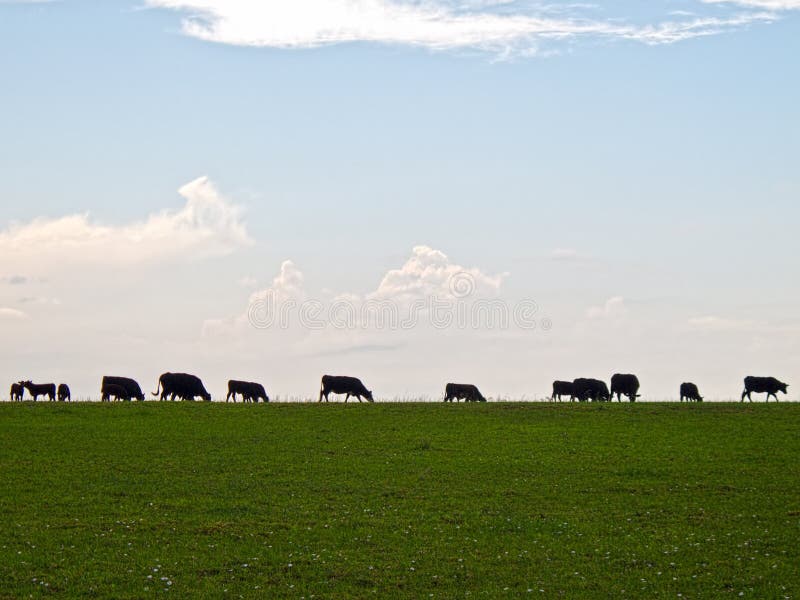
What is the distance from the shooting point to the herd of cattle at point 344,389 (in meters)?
52.0

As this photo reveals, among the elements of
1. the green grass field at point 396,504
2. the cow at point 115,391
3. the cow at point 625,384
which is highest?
the cow at point 625,384

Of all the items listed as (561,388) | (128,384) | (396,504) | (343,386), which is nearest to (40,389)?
(128,384)

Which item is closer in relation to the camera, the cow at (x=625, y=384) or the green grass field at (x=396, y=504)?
the green grass field at (x=396, y=504)

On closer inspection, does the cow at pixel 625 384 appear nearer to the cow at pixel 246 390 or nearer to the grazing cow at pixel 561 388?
the grazing cow at pixel 561 388

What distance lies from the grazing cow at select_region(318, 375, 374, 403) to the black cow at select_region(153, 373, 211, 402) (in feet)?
19.2

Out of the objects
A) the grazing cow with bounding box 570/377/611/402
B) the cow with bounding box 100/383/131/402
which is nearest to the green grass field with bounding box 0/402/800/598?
the cow with bounding box 100/383/131/402

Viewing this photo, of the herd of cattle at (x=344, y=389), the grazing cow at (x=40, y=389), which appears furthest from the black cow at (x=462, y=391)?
the grazing cow at (x=40, y=389)

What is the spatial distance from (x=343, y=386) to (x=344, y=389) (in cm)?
16

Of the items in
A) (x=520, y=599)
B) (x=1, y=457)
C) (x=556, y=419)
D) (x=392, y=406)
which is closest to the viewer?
(x=520, y=599)

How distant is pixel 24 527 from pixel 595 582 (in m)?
12.5

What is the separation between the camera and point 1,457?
31.4 m

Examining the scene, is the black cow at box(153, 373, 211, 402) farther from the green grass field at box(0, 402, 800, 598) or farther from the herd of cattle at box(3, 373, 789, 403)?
the green grass field at box(0, 402, 800, 598)

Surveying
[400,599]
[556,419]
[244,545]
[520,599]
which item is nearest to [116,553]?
[244,545]

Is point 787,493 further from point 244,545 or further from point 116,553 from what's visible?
point 116,553
